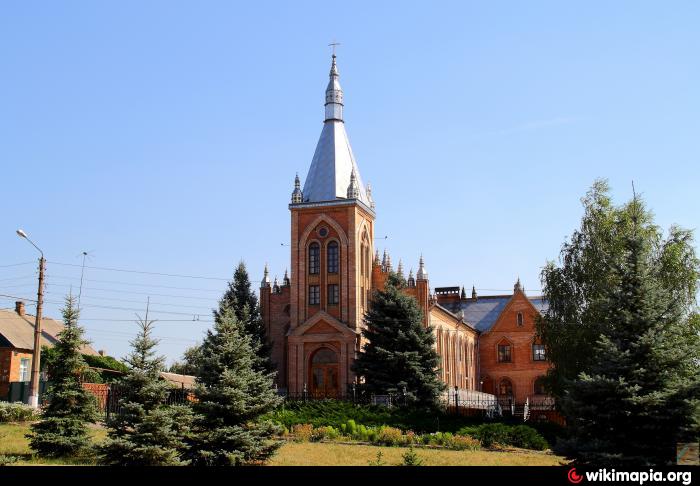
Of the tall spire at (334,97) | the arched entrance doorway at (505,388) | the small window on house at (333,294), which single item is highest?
the tall spire at (334,97)

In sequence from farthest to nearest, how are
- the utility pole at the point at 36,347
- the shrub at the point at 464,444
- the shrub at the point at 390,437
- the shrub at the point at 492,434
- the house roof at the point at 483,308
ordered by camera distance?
1. the house roof at the point at 483,308
2. the utility pole at the point at 36,347
3. the shrub at the point at 390,437
4. the shrub at the point at 492,434
5. the shrub at the point at 464,444

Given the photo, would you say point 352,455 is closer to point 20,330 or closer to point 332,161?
point 332,161

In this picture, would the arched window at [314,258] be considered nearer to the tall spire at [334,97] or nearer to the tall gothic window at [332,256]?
the tall gothic window at [332,256]

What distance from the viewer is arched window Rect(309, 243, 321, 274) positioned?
48.2 metres

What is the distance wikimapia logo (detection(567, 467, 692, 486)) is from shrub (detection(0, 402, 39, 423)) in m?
21.6

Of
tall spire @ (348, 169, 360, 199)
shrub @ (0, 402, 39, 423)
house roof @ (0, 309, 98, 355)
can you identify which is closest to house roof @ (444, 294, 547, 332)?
tall spire @ (348, 169, 360, 199)

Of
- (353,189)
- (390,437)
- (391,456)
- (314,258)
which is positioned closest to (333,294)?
(314,258)

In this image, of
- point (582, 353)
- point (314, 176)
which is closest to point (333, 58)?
point (314, 176)

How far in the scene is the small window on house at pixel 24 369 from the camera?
152ft

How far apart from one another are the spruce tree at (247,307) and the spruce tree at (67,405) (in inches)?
746

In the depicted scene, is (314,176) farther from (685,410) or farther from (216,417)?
(685,410)

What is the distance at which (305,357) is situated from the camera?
46625mm

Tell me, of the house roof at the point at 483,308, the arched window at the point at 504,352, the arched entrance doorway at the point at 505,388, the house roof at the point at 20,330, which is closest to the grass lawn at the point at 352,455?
the house roof at the point at 20,330

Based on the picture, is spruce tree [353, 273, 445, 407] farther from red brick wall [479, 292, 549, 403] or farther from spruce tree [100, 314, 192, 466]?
red brick wall [479, 292, 549, 403]
